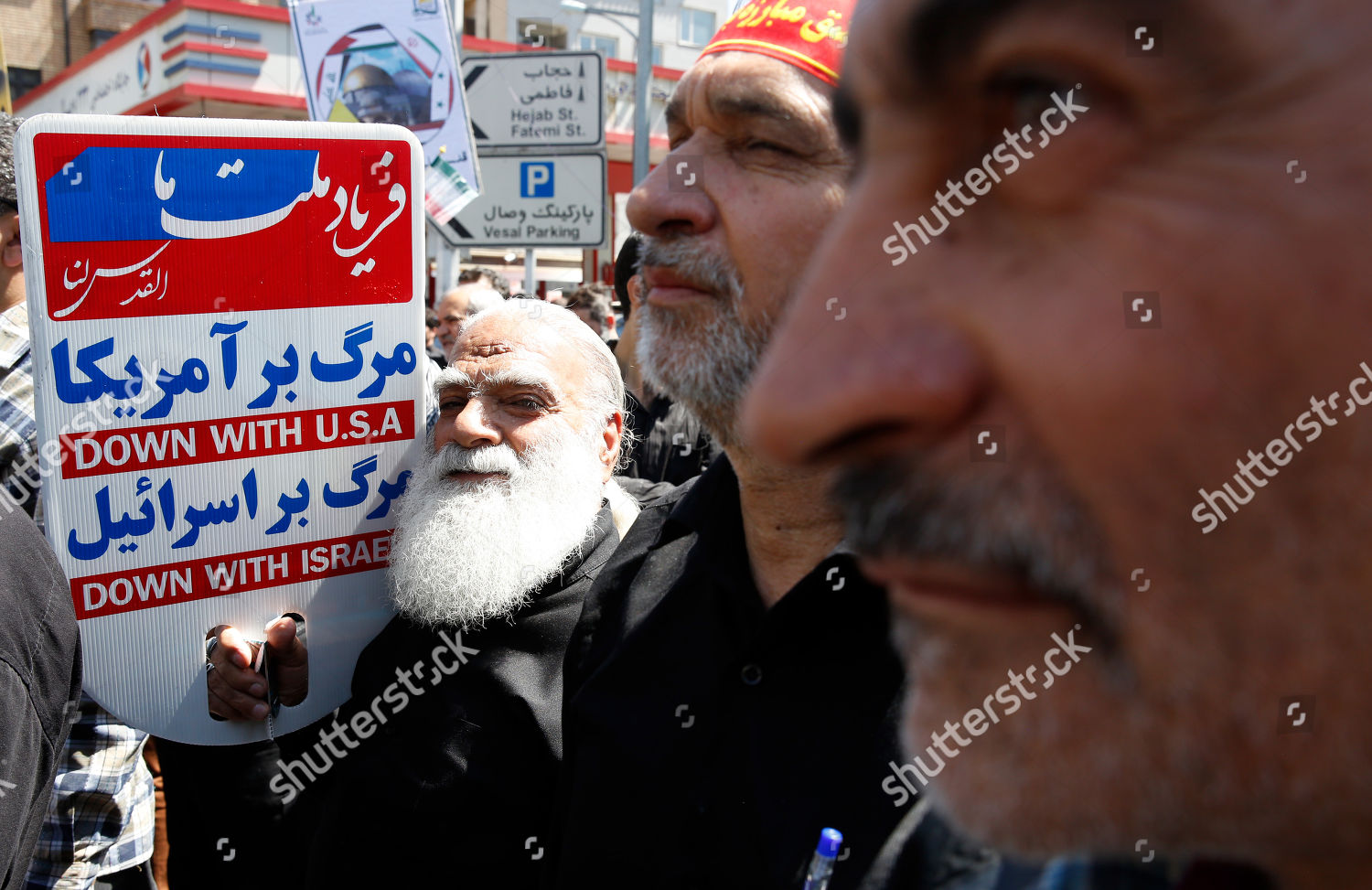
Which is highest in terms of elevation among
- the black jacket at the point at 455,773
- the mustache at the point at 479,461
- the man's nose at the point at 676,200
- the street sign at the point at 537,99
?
the street sign at the point at 537,99

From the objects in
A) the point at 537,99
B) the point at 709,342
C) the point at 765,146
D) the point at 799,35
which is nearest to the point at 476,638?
the point at 709,342

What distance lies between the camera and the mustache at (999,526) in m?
0.47

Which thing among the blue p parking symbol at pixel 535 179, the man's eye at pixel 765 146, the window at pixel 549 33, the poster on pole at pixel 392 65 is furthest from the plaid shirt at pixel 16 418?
the window at pixel 549 33

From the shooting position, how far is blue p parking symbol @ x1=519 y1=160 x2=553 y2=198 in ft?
19.8

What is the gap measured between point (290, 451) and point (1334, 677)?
221 cm

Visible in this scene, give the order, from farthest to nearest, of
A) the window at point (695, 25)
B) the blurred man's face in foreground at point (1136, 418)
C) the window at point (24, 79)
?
the window at point (695, 25)
the window at point (24, 79)
the blurred man's face in foreground at point (1136, 418)

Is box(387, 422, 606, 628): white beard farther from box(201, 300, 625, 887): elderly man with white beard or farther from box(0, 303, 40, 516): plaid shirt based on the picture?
box(0, 303, 40, 516): plaid shirt

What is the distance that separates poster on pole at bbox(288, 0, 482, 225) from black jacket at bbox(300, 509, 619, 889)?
3.76m

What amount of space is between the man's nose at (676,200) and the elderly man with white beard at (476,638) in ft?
3.84

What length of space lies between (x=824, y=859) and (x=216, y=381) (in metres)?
1.71

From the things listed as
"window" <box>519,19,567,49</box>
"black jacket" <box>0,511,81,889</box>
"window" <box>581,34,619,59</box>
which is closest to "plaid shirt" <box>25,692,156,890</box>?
"black jacket" <box>0,511,81,889</box>

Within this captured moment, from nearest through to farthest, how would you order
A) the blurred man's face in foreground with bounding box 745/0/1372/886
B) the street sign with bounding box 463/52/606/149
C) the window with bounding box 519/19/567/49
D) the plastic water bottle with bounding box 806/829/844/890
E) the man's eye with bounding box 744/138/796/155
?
the blurred man's face in foreground with bounding box 745/0/1372/886
the plastic water bottle with bounding box 806/829/844/890
the man's eye with bounding box 744/138/796/155
the street sign with bounding box 463/52/606/149
the window with bounding box 519/19/567/49

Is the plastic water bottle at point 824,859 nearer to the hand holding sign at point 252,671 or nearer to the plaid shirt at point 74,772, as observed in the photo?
the hand holding sign at point 252,671

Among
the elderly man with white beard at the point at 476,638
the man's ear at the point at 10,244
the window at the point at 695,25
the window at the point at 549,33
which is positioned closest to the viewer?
the elderly man with white beard at the point at 476,638
